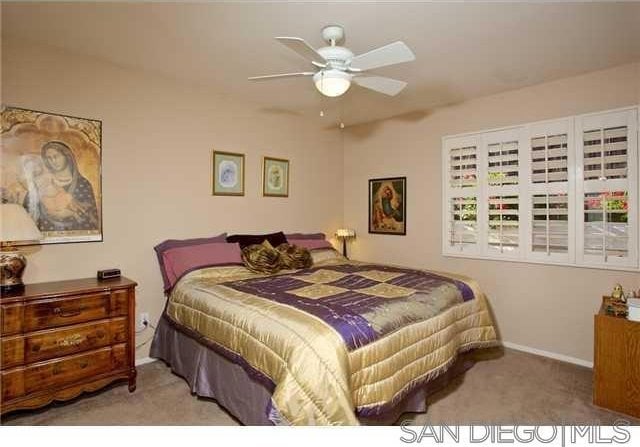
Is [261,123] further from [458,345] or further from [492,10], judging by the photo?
[458,345]

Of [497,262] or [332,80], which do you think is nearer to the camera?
[332,80]

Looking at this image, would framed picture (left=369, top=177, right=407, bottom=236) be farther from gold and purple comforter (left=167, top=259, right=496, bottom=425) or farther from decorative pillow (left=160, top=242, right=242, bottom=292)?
decorative pillow (left=160, top=242, right=242, bottom=292)

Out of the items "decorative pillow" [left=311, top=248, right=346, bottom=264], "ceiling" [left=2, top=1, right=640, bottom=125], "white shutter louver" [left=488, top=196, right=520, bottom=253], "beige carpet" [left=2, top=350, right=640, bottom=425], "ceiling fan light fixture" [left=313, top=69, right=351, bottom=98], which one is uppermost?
"ceiling" [left=2, top=1, right=640, bottom=125]

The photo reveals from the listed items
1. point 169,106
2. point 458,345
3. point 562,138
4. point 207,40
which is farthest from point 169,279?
point 562,138

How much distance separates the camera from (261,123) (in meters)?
3.95

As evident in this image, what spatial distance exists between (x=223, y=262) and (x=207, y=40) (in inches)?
67.5

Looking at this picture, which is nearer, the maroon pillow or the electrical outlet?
the electrical outlet

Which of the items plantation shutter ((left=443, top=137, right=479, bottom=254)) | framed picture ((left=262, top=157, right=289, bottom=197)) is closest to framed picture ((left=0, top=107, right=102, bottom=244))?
framed picture ((left=262, top=157, right=289, bottom=197))

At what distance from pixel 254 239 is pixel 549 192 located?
9.05ft

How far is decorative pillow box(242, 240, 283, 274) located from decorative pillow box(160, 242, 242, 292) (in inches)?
3.7

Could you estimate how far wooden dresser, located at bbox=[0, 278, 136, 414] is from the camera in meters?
2.07

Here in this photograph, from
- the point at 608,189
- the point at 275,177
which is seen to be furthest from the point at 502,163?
the point at 275,177

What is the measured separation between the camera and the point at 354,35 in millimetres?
2307

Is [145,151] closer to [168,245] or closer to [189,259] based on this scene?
[168,245]
